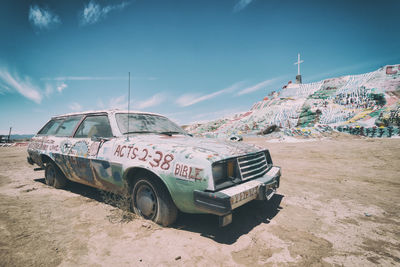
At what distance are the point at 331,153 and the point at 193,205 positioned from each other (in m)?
8.16

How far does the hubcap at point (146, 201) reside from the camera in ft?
7.97

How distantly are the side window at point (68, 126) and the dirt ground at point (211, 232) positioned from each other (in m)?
1.21

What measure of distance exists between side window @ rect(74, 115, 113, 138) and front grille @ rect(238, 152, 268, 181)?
6.66ft

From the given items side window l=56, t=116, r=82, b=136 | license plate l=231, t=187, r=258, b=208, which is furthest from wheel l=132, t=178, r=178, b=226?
side window l=56, t=116, r=82, b=136

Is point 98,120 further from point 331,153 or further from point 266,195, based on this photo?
point 331,153

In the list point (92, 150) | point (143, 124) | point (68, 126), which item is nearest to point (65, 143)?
point (68, 126)

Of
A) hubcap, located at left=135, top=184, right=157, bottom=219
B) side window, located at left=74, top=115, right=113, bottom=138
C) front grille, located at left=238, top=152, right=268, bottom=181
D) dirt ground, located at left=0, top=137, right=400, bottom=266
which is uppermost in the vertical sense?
side window, located at left=74, top=115, right=113, bottom=138

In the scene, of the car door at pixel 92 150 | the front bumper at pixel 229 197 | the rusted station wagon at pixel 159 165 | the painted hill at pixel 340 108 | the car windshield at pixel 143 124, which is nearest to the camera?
the front bumper at pixel 229 197

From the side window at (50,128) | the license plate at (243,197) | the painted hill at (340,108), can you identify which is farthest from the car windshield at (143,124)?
the painted hill at (340,108)

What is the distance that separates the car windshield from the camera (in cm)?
300

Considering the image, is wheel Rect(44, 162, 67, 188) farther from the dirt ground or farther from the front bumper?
the front bumper

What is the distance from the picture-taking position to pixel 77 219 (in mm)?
2652

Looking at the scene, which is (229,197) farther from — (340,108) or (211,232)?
(340,108)

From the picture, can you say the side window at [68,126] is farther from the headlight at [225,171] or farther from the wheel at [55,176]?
the headlight at [225,171]
